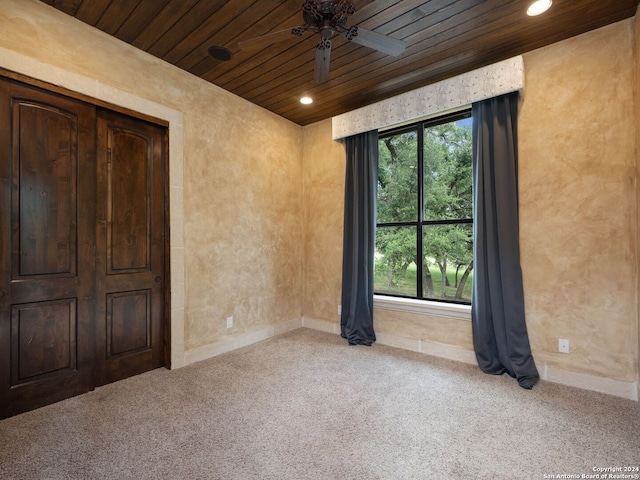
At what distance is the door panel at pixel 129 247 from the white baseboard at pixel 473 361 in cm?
206

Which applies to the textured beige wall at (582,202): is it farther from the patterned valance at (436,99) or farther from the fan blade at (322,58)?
the fan blade at (322,58)

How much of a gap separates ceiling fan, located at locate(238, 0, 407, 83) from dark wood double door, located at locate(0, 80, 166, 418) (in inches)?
58.7

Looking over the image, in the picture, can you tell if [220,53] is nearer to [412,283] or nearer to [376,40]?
[376,40]

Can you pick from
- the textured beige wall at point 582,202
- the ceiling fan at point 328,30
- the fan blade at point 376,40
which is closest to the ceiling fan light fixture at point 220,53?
the ceiling fan at point 328,30

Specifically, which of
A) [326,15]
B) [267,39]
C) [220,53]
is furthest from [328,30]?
[220,53]

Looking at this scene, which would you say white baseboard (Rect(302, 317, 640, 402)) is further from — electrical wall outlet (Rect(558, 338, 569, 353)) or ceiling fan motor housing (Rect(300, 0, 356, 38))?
ceiling fan motor housing (Rect(300, 0, 356, 38))

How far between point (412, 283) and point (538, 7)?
267cm

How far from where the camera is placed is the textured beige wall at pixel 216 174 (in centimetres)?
228

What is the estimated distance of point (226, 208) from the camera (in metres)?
3.39

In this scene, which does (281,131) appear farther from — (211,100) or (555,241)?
(555,241)

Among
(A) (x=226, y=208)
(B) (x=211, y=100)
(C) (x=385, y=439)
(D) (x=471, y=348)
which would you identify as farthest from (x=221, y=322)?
(D) (x=471, y=348)

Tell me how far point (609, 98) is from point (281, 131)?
3.32 meters

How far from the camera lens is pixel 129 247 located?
2.69 m

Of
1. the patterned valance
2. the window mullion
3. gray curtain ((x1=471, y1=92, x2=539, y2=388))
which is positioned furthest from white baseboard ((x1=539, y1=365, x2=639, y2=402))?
the patterned valance
